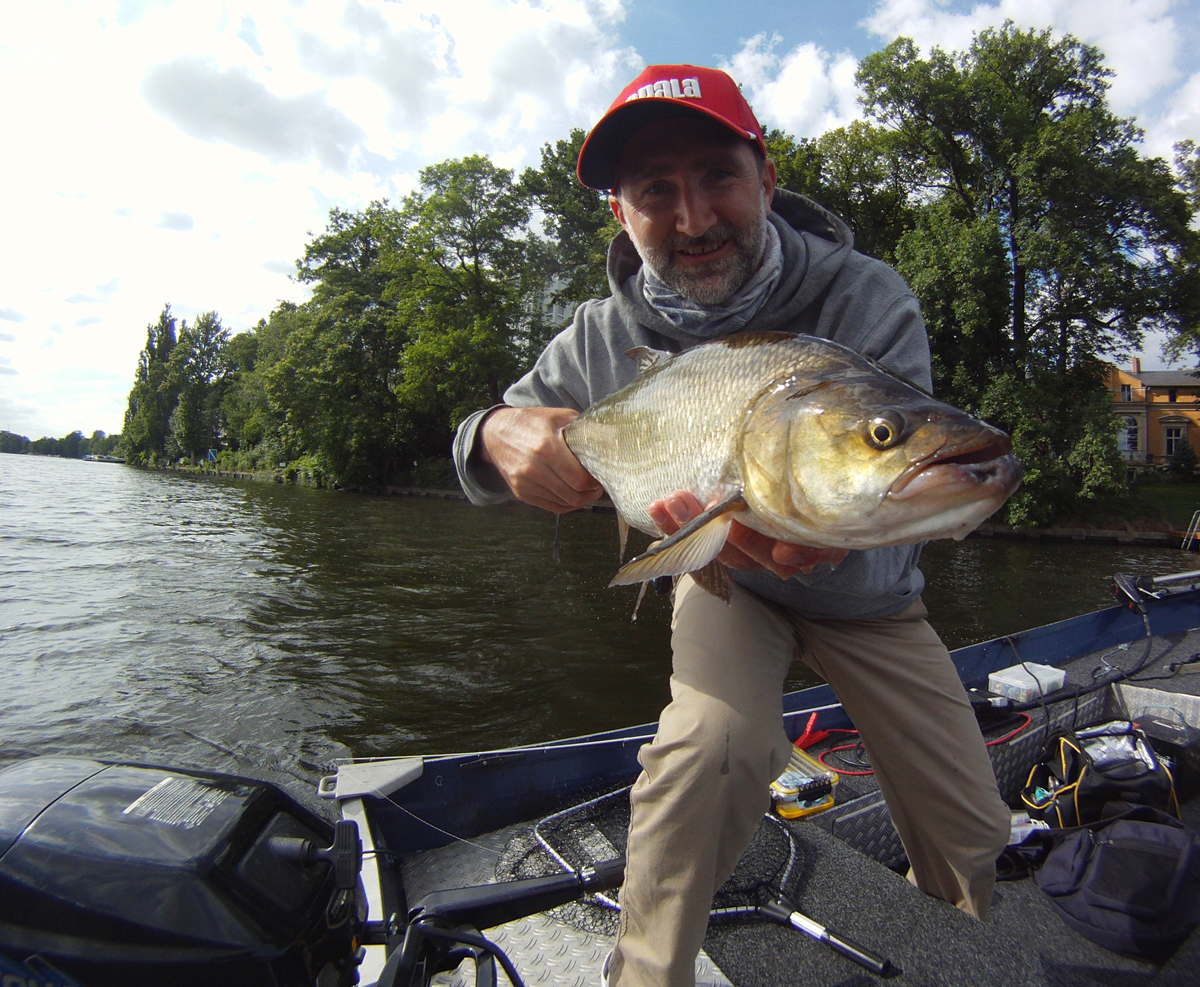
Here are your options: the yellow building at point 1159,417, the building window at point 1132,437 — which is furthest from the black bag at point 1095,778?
the building window at point 1132,437

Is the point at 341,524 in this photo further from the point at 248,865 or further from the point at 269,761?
the point at 248,865

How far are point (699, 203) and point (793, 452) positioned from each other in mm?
1306

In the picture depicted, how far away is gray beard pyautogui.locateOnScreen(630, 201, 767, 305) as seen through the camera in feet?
8.25

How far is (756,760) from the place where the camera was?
2.02 meters

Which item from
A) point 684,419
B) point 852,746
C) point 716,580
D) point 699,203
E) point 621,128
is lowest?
point 852,746

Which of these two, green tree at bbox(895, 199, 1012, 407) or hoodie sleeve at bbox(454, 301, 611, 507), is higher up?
green tree at bbox(895, 199, 1012, 407)

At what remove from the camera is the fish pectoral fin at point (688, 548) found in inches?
69.2

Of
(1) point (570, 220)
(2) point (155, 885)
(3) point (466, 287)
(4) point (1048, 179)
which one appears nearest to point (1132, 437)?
(4) point (1048, 179)

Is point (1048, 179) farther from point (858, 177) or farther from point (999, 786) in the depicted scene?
point (999, 786)

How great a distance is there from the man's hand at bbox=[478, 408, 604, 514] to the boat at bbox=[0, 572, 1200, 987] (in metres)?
1.25

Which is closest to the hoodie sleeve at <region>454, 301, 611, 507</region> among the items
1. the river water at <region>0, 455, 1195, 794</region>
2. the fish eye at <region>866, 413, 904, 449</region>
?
the fish eye at <region>866, 413, 904, 449</region>

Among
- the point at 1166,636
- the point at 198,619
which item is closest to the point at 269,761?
the point at 198,619

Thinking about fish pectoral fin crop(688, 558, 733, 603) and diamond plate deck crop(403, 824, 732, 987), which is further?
diamond plate deck crop(403, 824, 732, 987)

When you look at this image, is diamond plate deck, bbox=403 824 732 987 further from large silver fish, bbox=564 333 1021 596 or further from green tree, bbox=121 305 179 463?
green tree, bbox=121 305 179 463
